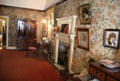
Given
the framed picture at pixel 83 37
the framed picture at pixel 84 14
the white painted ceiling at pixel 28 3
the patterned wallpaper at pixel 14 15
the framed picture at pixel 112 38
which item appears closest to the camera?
the framed picture at pixel 112 38

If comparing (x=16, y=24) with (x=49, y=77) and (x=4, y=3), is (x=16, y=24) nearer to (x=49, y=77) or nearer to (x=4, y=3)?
(x=4, y=3)

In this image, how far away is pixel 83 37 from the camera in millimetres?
3197

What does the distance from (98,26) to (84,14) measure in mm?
677

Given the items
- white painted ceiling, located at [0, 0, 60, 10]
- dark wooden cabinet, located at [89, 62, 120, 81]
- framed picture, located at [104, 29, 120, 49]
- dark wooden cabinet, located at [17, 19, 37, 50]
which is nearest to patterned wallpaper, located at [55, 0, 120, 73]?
framed picture, located at [104, 29, 120, 49]

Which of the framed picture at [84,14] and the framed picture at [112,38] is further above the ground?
the framed picture at [84,14]

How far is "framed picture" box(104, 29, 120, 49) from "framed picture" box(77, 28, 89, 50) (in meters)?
0.69

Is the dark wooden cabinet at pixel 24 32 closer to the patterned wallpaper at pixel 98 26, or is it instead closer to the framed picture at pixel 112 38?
the patterned wallpaper at pixel 98 26

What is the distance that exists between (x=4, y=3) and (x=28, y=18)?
1.68 metres

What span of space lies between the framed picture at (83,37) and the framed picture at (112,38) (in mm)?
690

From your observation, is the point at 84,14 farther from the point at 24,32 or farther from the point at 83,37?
the point at 24,32

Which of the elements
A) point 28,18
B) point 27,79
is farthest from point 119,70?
point 28,18

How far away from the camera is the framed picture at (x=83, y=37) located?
303 cm

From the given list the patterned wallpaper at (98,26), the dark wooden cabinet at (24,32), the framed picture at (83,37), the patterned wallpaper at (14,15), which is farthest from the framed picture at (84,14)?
the patterned wallpaper at (14,15)

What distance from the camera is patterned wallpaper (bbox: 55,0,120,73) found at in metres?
2.20
